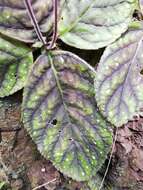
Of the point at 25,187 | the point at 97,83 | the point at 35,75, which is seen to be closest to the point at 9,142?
the point at 25,187

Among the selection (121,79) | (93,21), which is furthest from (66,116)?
(93,21)

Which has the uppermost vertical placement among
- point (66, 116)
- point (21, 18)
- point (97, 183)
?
point (21, 18)

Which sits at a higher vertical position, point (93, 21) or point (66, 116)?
point (93, 21)

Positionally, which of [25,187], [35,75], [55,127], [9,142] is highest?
[35,75]

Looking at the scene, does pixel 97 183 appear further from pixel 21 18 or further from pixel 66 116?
pixel 21 18

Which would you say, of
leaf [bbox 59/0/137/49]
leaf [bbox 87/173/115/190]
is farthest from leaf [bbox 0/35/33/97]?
leaf [bbox 87/173/115/190]

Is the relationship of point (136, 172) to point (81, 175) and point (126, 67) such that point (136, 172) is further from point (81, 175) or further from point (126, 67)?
point (126, 67)
